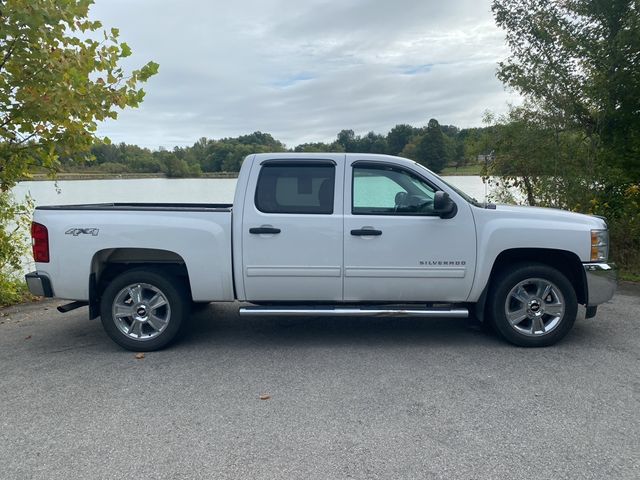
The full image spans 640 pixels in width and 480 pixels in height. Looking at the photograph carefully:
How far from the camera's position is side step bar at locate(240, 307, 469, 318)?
16.0ft

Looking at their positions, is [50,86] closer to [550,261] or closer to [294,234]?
[294,234]

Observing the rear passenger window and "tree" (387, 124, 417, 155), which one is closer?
the rear passenger window

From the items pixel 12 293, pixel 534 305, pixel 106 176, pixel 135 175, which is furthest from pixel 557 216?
pixel 135 175

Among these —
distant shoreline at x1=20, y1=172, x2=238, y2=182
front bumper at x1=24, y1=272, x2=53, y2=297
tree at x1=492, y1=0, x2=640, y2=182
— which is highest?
tree at x1=492, y1=0, x2=640, y2=182

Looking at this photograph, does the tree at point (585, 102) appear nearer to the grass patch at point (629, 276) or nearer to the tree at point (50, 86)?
the grass patch at point (629, 276)

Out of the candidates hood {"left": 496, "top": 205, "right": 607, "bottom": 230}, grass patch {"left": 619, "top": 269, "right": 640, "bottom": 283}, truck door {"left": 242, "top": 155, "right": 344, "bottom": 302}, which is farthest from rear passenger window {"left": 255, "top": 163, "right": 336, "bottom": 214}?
grass patch {"left": 619, "top": 269, "right": 640, "bottom": 283}

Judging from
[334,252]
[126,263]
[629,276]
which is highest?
[334,252]

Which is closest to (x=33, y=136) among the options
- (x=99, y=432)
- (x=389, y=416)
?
(x=99, y=432)

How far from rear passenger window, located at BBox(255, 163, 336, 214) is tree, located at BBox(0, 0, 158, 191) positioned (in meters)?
2.91

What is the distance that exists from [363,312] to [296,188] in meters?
1.42

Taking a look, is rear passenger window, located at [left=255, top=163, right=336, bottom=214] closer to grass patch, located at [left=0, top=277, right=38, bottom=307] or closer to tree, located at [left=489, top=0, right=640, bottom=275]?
grass patch, located at [left=0, top=277, right=38, bottom=307]

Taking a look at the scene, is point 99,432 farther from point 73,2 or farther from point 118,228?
point 73,2

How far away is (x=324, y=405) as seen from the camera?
3.81 meters

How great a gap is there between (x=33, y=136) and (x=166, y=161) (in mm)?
6336
